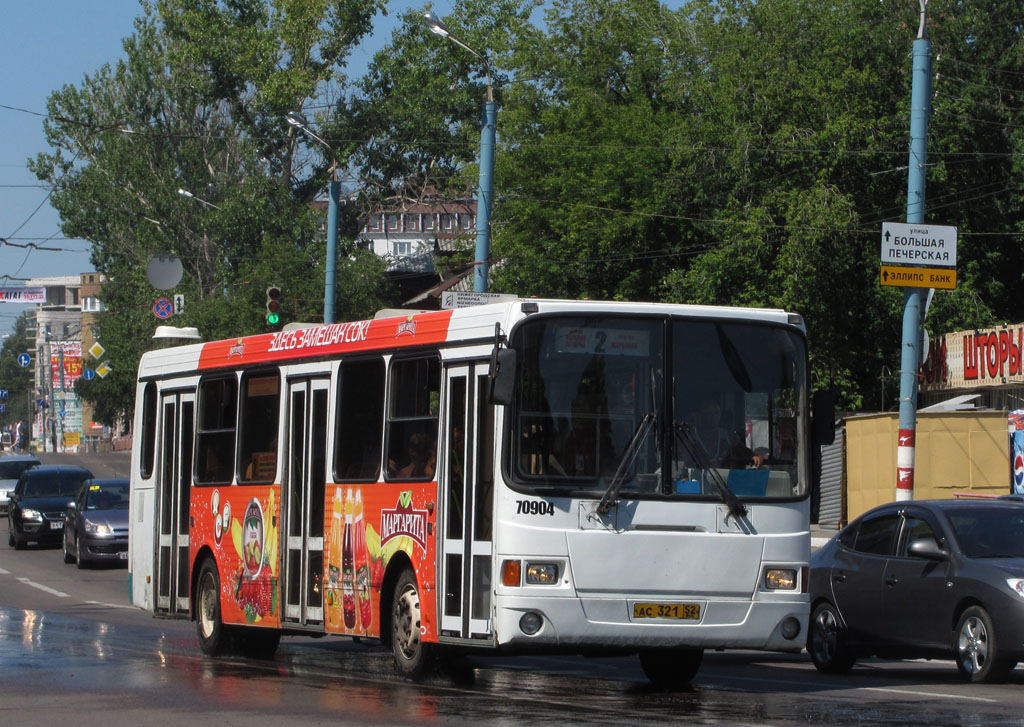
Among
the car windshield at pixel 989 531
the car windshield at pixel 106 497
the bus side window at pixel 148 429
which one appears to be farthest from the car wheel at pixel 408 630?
the car windshield at pixel 106 497

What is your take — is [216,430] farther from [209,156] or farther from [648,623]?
[209,156]

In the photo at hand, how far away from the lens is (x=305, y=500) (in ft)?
43.3

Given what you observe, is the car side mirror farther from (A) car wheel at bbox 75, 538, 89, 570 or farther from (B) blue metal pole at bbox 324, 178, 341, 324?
(B) blue metal pole at bbox 324, 178, 341, 324

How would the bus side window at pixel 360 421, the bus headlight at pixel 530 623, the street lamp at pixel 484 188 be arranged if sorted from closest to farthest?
1. the bus headlight at pixel 530 623
2. the bus side window at pixel 360 421
3. the street lamp at pixel 484 188

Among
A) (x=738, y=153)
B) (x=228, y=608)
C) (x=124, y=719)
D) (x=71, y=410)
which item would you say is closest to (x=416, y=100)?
(x=738, y=153)

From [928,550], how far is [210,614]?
21.4 ft

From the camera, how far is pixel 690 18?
50812 millimetres

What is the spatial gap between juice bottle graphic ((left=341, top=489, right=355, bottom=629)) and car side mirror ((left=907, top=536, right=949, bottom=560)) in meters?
4.37

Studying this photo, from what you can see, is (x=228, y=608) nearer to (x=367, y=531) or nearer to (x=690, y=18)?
(x=367, y=531)

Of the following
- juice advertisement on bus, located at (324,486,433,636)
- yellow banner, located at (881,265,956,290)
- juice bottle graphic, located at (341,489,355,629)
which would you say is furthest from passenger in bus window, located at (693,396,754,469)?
yellow banner, located at (881,265,956,290)

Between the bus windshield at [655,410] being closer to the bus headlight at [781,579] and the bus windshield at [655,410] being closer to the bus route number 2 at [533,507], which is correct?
the bus route number 2 at [533,507]

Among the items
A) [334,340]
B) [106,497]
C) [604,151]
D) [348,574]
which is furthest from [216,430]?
[604,151]

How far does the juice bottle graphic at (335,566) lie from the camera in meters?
12.5

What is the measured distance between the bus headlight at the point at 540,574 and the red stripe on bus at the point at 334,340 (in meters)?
1.96
